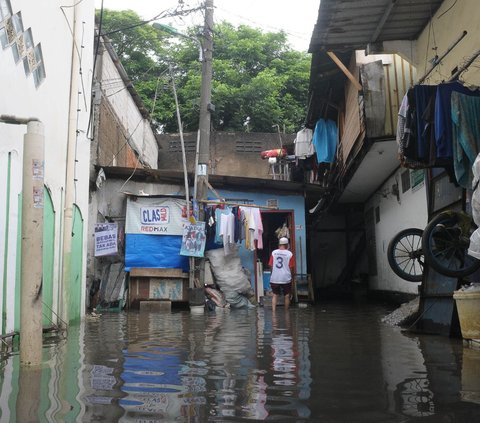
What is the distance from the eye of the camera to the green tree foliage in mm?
26953

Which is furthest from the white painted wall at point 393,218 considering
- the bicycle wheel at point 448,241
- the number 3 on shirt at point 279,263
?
the bicycle wheel at point 448,241

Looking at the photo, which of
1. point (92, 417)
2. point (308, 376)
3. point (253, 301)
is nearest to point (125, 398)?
point (92, 417)

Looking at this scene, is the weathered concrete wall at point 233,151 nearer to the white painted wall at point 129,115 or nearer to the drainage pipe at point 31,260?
the white painted wall at point 129,115

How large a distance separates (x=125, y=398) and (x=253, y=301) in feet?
36.7

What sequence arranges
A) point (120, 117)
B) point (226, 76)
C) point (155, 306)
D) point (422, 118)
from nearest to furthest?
point (422, 118) → point (155, 306) → point (120, 117) → point (226, 76)

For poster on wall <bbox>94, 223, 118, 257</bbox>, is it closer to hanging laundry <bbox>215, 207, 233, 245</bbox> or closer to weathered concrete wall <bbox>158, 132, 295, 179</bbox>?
hanging laundry <bbox>215, 207, 233, 245</bbox>

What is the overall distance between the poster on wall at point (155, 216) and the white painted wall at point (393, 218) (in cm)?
595

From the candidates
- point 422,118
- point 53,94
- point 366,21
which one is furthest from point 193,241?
point 422,118

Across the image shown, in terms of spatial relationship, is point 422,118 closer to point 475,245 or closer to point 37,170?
point 475,245

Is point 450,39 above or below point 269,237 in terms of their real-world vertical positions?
above

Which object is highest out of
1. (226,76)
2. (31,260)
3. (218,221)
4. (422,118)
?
(226,76)

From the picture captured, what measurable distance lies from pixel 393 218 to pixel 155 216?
6848 millimetres

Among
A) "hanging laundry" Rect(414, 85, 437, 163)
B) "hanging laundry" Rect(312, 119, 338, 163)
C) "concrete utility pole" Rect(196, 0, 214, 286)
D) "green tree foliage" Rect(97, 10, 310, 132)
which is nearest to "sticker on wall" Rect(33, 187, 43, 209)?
"hanging laundry" Rect(414, 85, 437, 163)

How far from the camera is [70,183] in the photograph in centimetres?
820
